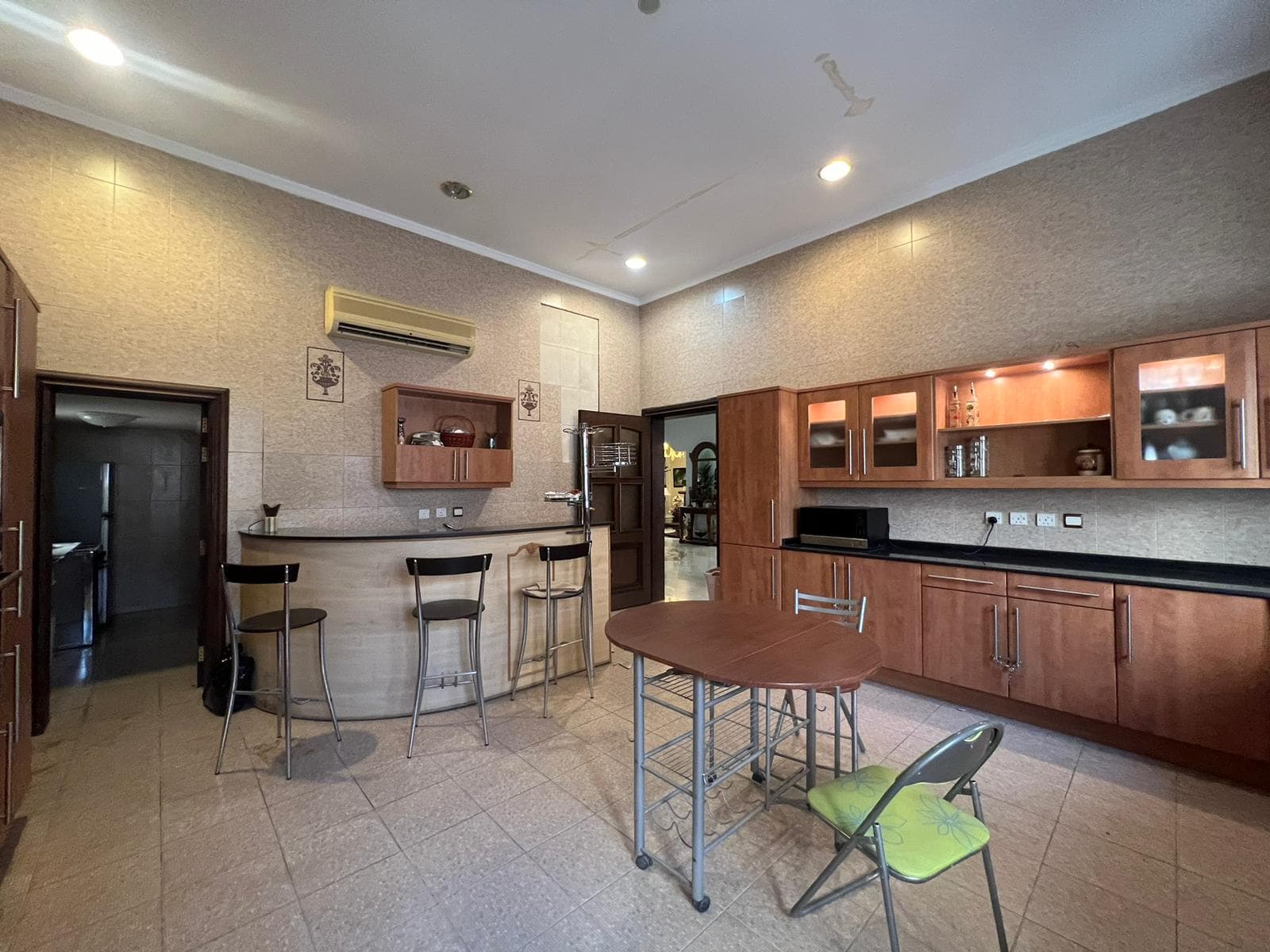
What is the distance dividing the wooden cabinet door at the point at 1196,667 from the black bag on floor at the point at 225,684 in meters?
4.82

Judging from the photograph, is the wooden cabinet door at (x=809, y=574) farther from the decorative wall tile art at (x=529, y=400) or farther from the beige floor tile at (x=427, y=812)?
the decorative wall tile art at (x=529, y=400)

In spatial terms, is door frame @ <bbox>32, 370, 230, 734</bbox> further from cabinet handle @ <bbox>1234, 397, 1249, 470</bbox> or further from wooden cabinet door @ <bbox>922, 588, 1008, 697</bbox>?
cabinet handle @ <bbox>1234, 397, 1249, 470</bbox>

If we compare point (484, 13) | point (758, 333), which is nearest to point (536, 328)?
point (758, 333)

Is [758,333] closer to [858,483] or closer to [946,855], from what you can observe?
[858,483]

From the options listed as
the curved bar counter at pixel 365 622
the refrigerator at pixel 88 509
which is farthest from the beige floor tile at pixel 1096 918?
the refrigerator at pixel 88 509

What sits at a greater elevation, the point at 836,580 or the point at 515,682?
the point at 836,580

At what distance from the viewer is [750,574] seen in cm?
418

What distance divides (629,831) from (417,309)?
12.5ft

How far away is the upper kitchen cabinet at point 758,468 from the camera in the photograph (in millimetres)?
4031

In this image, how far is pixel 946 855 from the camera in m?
1.33

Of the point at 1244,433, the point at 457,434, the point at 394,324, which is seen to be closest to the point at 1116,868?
the point at 1244,433

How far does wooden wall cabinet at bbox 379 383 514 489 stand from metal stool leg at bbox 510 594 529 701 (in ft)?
4.03

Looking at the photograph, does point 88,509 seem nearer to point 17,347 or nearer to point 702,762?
point 17,347

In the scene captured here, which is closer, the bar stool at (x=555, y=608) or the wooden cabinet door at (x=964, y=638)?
the wooden cabinet door at (x=964, y=638)
